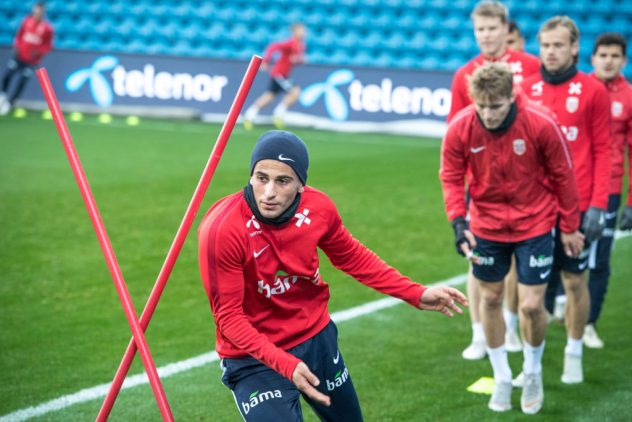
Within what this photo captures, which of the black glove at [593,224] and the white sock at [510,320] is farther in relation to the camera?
the white sock at [510,320]

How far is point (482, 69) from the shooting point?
17.0 feet

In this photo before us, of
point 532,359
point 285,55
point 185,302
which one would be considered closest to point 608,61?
point 532,359

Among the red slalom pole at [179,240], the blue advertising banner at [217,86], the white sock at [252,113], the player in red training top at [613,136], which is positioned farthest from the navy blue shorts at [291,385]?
the white sock at [252,113]

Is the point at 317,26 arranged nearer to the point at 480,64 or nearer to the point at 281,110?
the point at 281,110

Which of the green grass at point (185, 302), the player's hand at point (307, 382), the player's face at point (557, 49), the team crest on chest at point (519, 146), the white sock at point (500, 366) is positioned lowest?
the green grass at point (185, 302)

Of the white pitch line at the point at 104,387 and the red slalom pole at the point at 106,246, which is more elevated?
the red slalom pole at the point at 106,246

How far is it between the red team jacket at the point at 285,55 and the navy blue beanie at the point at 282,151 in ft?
55.3

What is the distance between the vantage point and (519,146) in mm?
5414

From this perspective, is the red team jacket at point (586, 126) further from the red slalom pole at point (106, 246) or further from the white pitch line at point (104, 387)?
the red slalom pole at point (106, 246)

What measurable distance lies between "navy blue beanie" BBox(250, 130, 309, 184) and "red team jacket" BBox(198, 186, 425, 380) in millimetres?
218

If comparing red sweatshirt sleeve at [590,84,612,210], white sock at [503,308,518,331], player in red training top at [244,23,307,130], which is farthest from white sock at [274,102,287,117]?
red sweatshirt sleeve at [590,84,612,210]

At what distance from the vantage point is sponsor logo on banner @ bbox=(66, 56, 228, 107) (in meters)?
21.6

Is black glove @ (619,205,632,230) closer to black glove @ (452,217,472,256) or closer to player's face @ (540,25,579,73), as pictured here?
player's face @ (540,25,579,73)

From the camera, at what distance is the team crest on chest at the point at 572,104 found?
6.16 m
